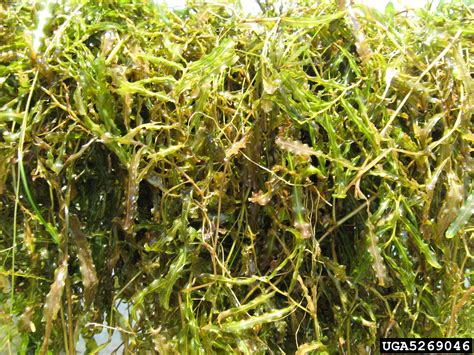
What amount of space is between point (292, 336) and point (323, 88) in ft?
0.98

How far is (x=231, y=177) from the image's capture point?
0.55m

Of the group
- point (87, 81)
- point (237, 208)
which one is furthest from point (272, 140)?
point (87, 81)

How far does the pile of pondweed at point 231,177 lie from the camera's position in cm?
52

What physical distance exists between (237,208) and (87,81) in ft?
0.70

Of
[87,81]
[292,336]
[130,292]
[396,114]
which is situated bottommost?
[292,336]

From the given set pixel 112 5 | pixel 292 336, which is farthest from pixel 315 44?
pixel 292 336

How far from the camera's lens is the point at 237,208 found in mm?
559

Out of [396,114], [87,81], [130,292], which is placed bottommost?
[130,292]

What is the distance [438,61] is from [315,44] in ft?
0.47

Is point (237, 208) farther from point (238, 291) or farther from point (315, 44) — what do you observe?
point (315, 44)

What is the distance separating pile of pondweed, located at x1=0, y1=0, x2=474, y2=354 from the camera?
52 centimetres

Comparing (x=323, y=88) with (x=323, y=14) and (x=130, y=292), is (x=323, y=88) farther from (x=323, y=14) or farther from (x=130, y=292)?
(x=130, y=292)

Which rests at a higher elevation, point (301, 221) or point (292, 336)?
point (301, 221)

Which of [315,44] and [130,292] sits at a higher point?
[315,44]
